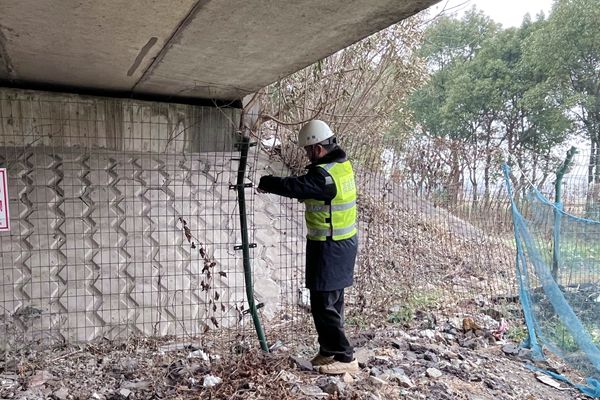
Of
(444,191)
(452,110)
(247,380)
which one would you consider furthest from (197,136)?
(452,110)

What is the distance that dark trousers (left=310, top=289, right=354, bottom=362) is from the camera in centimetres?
346

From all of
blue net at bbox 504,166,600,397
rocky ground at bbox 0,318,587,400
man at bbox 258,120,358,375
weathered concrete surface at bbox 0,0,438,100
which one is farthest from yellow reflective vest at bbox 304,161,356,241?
blue net at bbox 504,166,600,397

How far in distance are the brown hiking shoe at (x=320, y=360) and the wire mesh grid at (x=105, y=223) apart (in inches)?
35.1

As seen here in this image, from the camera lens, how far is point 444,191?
18.2 ft

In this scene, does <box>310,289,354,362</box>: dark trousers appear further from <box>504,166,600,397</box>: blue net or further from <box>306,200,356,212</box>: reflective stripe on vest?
<box>504,166,600,397</box>: blue net

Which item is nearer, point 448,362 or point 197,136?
point 448,362

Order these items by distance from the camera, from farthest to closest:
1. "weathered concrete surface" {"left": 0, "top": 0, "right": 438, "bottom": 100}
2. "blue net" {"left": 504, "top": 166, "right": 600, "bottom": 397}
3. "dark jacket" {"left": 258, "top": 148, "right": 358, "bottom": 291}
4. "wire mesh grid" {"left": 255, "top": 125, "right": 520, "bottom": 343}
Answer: "wire mesh grid" {"left": 255, "top": 125, "right": 520, "bottom": 343}, "blue net" {"left": 504, "top": 166, "right": 600, "bottom": 397}, "dark jacket" {"left": 258, "top": 148, "right": 358, "bottom": 291}, "weathered concrete surface" {"left": 0, "top": 0, "right": 438, "bottom": 100}

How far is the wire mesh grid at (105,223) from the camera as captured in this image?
13.2 feet

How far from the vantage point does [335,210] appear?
339 centimetres

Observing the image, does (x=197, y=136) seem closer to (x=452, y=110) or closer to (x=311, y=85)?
(x=311, y=85)

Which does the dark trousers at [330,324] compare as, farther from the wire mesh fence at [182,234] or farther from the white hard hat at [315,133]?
the white hard hat at [315,133]

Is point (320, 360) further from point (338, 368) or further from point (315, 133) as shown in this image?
point (315, 133)

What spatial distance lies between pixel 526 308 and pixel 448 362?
1.19 m

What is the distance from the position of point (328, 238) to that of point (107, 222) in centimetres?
257
